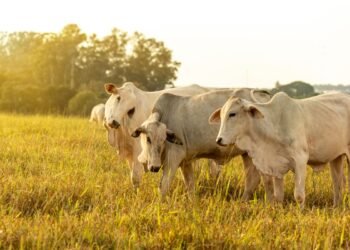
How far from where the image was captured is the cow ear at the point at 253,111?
554cm

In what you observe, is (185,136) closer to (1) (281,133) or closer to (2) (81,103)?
(1) (281,133)

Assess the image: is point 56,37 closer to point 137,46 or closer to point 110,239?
point 137,46

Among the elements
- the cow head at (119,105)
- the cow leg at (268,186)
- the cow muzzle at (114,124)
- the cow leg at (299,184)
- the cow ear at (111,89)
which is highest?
the cow ear at (111,89)

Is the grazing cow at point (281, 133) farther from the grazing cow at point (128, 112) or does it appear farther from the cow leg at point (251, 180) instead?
the grazing cow at point (128, 112)

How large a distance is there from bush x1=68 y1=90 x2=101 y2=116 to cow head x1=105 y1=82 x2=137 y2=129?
20.3 meters

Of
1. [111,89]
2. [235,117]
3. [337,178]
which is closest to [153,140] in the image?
[235,117]

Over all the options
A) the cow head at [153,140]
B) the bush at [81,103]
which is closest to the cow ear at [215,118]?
the cow head at [153,140]

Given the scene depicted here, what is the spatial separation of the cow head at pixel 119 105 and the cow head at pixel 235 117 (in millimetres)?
1881

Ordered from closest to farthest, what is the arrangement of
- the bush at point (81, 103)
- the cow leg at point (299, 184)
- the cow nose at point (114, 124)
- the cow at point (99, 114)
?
1. the cow leg at point (299, 184)
2. the cow nose at point (114, 124)
3. the cow at point (99, 114)
4. the bush at point (81, 103)

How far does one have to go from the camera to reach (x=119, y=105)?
7.20 m

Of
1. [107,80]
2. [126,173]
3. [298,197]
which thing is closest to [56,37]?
[107,80]

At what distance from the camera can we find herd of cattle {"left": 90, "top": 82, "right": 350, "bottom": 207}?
5668mm

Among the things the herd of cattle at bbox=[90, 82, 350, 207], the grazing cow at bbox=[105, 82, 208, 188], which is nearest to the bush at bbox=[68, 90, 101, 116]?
the grazing cow at bbox=[105, 82, 208, 188]

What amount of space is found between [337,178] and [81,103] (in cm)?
2225
